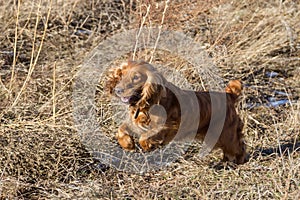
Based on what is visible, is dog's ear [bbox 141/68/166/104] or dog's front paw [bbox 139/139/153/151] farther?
dog's front paw [bbox 139/139/153/151]

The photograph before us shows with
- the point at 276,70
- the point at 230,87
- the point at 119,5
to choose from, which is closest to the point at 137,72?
the point at 230,87

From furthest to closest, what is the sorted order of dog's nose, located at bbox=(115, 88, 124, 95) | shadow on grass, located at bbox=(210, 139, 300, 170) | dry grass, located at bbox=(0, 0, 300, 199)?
shadow on grass, located at bbox=(210, 139, 300, 170), dry grass, located at bbox=(0, 0, 300, 199), dog's nose, located at bbox=(115, 88, 124, 95)

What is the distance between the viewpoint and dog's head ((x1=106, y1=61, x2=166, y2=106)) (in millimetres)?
3938

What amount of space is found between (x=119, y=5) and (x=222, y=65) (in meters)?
2.32

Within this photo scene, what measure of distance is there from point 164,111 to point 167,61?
1794 millimetres

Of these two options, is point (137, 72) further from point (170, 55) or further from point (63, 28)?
point (63, 28)

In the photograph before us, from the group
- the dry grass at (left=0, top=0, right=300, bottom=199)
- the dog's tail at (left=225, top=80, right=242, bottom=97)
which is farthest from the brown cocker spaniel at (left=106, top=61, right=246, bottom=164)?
the dry grass at (left=0, top=0, right=300, bottom=199)

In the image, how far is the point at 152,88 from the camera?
12.9 feet

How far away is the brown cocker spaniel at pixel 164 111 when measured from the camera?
157 inches

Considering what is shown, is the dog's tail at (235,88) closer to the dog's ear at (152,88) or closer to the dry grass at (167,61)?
the dry grass at (167,61)

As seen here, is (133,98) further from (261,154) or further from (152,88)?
(261,154)

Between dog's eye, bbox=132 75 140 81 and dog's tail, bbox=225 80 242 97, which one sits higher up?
dog's eye, bbox=132 75 140 81

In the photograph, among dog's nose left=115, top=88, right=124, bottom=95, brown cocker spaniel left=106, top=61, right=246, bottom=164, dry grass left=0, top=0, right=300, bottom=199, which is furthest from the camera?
dry grass left=0, top=0, right=300, bottom=199

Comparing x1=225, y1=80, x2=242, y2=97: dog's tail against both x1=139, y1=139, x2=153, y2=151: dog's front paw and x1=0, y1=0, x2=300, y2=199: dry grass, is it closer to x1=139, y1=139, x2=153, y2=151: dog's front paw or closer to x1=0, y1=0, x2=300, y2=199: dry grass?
x1=0, y1=0, x2=300, y2=199: dry grass
